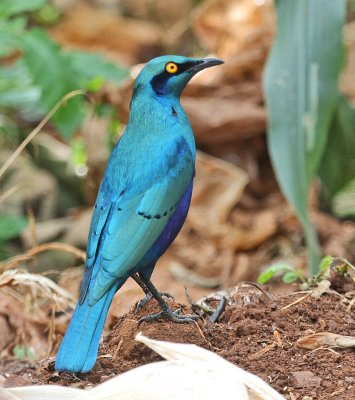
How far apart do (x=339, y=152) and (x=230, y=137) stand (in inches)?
42.6

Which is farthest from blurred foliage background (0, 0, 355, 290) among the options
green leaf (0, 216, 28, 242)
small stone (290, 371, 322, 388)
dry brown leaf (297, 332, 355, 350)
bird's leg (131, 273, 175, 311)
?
small stone (290, 371, 322, 388)

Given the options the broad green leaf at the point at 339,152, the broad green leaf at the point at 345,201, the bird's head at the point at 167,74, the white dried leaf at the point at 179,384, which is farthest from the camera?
the broad green leaf at the point at 345,201

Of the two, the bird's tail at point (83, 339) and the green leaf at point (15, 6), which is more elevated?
the green leaf at point (15, 6)

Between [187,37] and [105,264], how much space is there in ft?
27.2

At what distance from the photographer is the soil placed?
3039 mm

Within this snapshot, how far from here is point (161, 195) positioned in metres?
3.53

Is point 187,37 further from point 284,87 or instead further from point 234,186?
point 284,87

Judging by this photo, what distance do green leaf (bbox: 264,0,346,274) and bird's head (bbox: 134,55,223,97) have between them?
2.02 meters

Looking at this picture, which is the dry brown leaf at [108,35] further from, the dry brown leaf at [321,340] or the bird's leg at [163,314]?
the dry brown leaf at [321,340]

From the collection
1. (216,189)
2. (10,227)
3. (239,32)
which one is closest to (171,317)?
(10,227)

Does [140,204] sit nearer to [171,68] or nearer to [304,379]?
[171,68]

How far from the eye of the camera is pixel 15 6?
19.0 ft

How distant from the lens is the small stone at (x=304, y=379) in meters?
3.00

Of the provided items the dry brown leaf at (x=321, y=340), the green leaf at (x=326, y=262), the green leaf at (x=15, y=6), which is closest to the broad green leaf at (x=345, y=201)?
the green leaf at (x=15, y=6)
